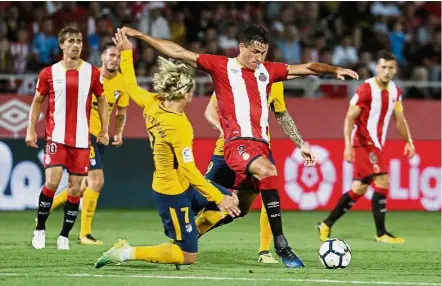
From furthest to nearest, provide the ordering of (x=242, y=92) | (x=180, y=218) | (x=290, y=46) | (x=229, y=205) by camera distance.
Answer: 1. (x=290, y=46)
2. (x=242, y=92)
3. (x=180, y=218)
4. (x=229, y=205)

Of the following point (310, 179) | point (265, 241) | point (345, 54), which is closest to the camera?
point (265, 241)

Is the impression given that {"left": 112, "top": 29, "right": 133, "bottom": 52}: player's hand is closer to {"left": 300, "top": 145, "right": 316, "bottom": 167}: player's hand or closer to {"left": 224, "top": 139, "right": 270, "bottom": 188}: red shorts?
{"left": 224, "top": 139, "right": 270, "bottom": 188}: red shorts

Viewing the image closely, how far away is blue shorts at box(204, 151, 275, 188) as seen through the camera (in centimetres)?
972

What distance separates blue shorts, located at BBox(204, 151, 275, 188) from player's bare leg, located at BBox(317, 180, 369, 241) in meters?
2.76

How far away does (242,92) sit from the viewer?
367 inches

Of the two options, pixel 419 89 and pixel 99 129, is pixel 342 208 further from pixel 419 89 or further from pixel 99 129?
pixel 419 89

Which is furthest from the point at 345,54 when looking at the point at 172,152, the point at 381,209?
the point at 172,152

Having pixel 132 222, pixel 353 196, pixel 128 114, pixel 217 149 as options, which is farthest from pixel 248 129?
pixel 128 114

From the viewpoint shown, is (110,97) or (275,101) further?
(110,97)

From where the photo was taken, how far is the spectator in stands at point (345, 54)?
1858 cm

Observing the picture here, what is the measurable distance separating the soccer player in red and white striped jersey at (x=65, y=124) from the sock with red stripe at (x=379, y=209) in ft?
11.8

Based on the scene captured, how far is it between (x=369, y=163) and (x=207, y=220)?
3488mm

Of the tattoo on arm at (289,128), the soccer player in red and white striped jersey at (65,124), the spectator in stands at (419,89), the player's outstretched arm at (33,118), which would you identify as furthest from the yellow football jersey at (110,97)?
the spectator in stands at (419,89)

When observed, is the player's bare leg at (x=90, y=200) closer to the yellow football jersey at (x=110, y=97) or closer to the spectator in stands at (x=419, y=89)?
the yellow football jersey at (x=110, y=97)
